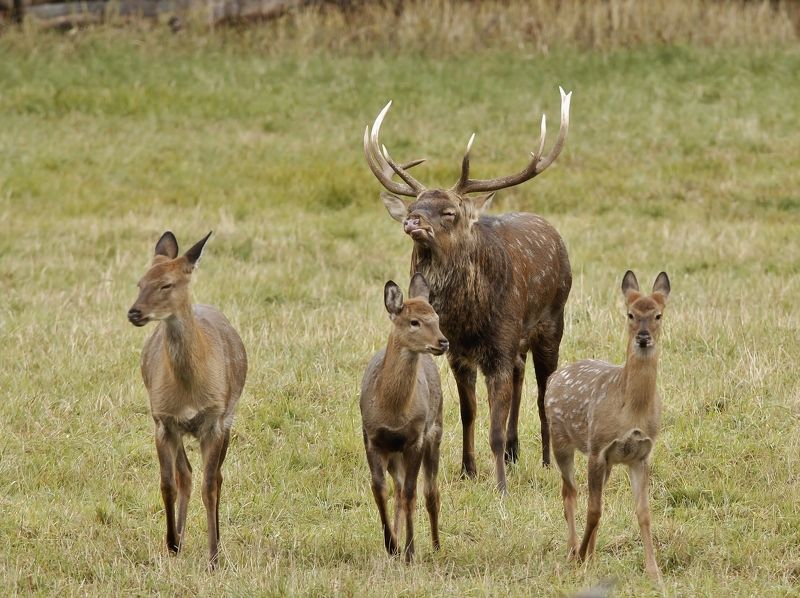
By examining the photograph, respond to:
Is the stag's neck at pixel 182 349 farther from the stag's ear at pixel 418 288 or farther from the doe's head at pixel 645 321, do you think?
the doe's head at pixel 645 321

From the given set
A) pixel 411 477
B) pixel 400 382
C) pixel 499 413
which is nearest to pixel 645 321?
pixel 400 382

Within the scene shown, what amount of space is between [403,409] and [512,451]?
2.19 m

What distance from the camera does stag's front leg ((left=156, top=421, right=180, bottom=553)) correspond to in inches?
292

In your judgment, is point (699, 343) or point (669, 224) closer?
point (699, 343)

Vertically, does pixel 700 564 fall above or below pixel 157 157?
below

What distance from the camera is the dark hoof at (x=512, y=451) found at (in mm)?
9374

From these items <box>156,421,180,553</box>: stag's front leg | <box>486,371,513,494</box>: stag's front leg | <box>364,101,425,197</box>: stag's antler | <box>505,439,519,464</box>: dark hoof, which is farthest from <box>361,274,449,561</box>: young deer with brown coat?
<box>364,101,425,197</box>: stag's antler

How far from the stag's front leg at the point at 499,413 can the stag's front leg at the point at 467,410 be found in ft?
0.42

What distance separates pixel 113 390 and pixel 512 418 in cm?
279

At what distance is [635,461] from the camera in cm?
718

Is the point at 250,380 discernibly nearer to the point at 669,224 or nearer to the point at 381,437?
the point at 381,437

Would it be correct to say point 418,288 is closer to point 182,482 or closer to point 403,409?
point 403,409

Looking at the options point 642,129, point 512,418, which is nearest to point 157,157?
point 642,129

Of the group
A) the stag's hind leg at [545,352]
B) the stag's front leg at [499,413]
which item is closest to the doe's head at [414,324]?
the stag's front leg at [499,413]
